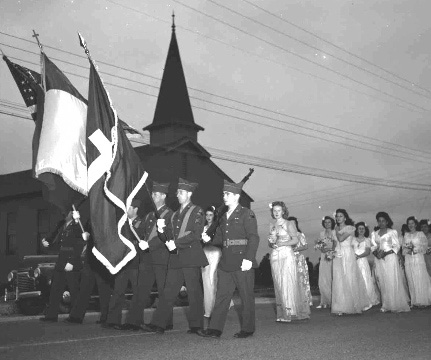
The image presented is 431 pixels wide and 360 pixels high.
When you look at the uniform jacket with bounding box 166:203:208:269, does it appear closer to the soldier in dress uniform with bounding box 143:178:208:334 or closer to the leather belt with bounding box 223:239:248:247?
the soldier in dress uniform with bounding box 143:178:208:334

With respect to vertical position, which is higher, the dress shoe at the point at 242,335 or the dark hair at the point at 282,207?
the dark hair at the point at 282,207

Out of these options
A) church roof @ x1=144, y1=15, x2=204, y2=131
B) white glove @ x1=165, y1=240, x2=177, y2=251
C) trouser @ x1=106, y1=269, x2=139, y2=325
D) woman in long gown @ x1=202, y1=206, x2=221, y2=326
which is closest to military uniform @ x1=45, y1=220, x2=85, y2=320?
trouser @ x1=106, y1=269, x2=139, y2=325

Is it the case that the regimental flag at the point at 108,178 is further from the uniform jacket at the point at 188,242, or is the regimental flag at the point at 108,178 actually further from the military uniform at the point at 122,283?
the military uniform at the point at 122,283

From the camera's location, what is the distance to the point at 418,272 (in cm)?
1538

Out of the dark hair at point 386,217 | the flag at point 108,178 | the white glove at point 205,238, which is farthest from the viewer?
the dark hair at point 386,217

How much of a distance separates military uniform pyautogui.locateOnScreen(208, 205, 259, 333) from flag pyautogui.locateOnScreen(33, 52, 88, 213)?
2.00m

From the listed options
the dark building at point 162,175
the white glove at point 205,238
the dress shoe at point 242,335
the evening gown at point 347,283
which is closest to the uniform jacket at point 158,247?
the white glove at point 205,238

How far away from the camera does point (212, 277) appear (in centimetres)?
1322

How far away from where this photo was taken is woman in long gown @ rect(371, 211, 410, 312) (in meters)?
13.7

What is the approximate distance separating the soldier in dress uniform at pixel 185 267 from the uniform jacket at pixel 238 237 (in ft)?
1.15

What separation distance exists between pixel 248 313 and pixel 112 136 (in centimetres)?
278

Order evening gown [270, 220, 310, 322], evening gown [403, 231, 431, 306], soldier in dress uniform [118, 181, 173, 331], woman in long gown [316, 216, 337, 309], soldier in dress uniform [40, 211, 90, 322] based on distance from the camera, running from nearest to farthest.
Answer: soldier in dress uniform [118, 181, 173, 331] < evening gown [270, 220, 310, 322] < soldier in dress uniform [40, 211, 90, 322] < woman in long gown [316, 216, 337, 309] < evening gown [403, 231, 431, 306]

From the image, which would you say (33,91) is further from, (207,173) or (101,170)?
(207,173)

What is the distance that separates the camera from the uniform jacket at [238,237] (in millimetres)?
8820
